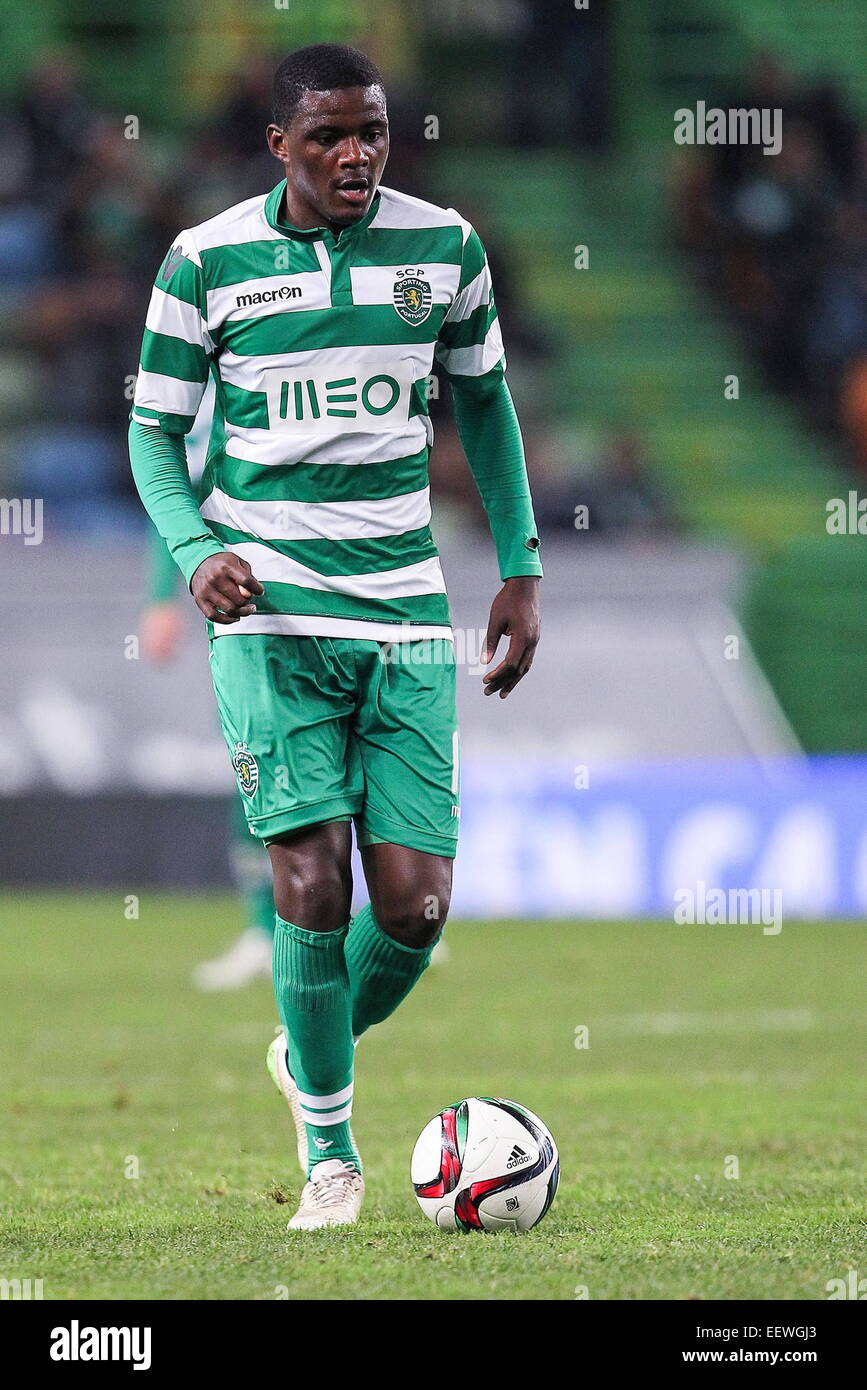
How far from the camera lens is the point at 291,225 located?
14.1 ft

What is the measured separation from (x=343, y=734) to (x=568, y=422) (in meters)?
13.2

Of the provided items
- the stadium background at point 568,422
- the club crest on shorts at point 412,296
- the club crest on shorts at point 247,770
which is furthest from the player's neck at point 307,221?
the stadium background at point 568,422

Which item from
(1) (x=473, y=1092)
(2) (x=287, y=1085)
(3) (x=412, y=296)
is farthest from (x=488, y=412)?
(1) (x=473, y=1092)

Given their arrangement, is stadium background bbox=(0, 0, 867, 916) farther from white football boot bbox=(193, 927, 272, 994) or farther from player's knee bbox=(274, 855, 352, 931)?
player's knee bbox=(274, 855, 352, 931)

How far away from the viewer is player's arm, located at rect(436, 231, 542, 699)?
4461 mm

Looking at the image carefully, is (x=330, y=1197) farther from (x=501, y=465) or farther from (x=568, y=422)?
(x=568, y=422)

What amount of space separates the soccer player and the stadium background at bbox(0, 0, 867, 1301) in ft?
2.05

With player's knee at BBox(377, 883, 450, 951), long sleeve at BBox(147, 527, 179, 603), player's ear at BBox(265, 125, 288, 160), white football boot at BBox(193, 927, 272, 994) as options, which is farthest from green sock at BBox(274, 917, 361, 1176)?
white football boot at BBox(193, 927, 272, 994)
